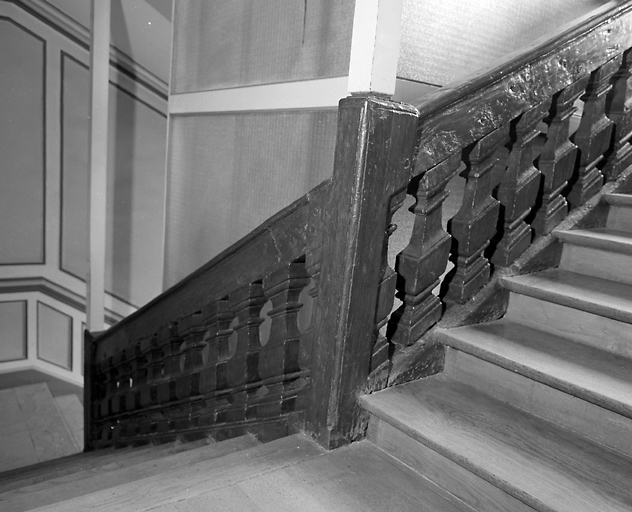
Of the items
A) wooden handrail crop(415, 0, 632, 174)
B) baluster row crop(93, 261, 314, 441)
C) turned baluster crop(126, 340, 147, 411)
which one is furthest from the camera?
turned baluster crop(126, 340, 147, 411)

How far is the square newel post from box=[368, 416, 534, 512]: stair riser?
0.25 feet

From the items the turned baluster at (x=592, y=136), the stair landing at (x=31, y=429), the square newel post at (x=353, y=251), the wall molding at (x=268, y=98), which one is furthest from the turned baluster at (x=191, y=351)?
the stair landing at (x=31, y=429)

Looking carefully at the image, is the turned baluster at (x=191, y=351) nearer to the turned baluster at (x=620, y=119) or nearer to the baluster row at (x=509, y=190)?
the baluster row at (x=509, y=190)

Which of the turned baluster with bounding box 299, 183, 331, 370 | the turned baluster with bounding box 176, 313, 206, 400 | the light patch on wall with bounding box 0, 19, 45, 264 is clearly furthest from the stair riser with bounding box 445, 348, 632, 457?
the light patch on wall with bounding box 0, 19, 45, 264

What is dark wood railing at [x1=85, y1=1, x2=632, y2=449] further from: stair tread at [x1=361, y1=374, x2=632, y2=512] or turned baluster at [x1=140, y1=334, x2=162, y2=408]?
turned baluster at [x1=140, y1=334, x2=162, y2=408]

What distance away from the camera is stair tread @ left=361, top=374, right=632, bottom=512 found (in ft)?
3.67

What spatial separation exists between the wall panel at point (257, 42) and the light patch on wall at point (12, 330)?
2.67m

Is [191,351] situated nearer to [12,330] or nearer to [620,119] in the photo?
[620,119]

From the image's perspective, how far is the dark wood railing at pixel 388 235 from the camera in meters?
1.34

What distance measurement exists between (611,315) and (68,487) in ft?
5.79

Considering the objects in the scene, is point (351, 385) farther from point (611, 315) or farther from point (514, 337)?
point (611, 315)

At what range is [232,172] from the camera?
260cm

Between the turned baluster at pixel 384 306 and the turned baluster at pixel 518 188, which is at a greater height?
the turned baluster at pixel 518 188

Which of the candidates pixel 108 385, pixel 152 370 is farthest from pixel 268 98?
pixel 108 385
